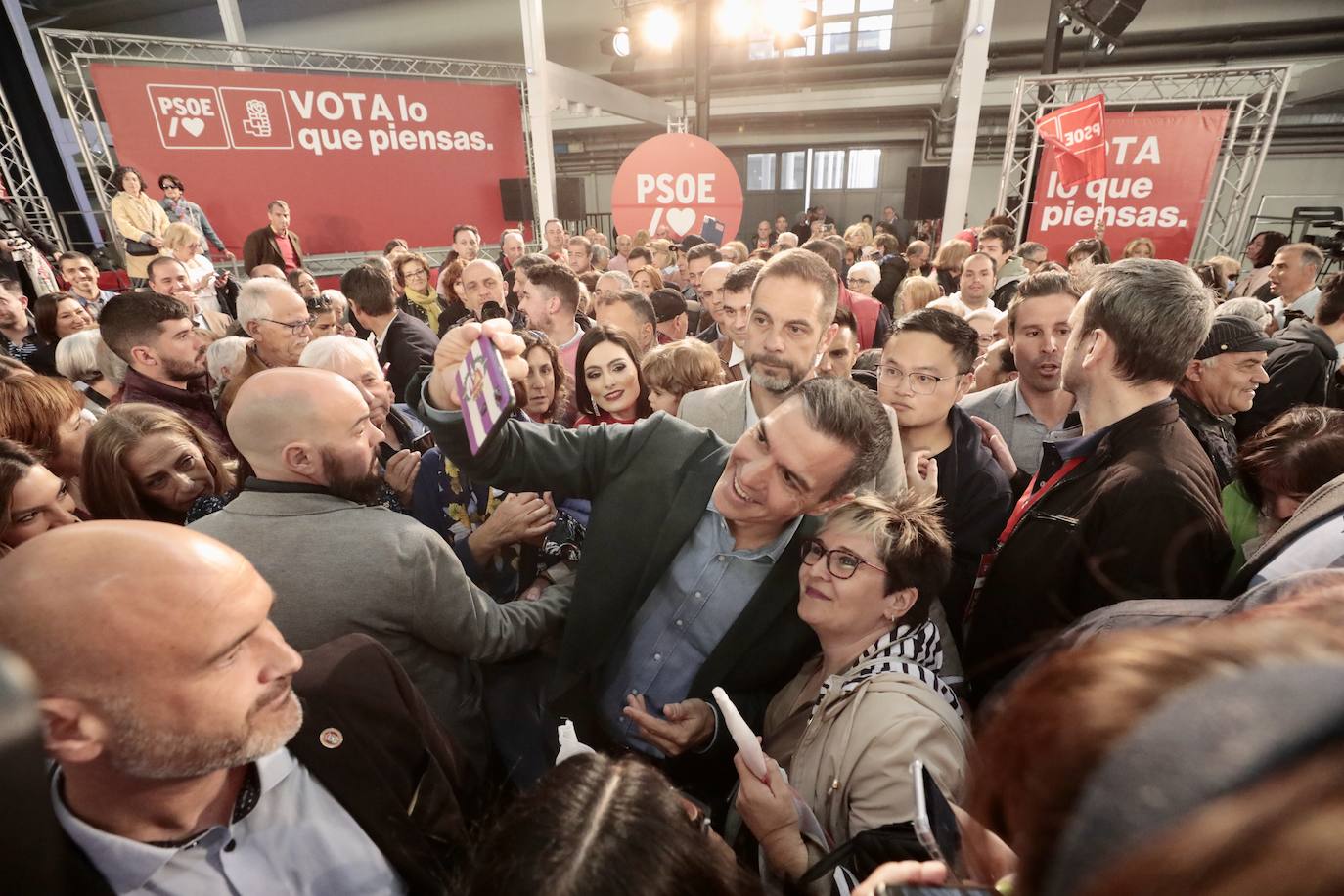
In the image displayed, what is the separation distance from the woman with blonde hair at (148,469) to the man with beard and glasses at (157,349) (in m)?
0.72

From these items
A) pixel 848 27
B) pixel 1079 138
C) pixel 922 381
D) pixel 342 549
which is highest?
pixel 848 27

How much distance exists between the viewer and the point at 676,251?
8070 mm

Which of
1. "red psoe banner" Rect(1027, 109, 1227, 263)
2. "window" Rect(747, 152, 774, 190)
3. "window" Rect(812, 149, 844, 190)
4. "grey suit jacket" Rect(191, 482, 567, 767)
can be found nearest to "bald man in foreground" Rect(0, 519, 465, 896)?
"grey suit jacket" Rect(191, 482, 567, 767)

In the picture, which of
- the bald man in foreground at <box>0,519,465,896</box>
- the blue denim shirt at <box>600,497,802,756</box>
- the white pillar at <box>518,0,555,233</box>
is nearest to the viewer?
the bald man in foreground at <box>0,519,465,896</box>

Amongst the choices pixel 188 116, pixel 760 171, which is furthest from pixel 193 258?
pixel 760 171

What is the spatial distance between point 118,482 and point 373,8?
17760mm

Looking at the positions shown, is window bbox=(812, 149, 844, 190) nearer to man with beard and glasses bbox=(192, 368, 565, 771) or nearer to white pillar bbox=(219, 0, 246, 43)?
white pillar bbox=(219, 0, 246, 43)

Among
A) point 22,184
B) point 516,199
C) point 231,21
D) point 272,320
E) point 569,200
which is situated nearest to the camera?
point 272,320

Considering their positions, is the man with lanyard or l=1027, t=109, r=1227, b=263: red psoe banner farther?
l=1027, t=109, r=1227, b=263: red psoe banner

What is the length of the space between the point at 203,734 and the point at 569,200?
53.1 feet

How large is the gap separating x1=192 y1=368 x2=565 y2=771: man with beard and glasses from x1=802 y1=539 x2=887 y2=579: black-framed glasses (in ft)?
2.94

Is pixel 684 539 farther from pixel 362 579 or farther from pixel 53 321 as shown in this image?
pixel 53 321

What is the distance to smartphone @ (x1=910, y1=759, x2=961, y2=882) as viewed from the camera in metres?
0.78

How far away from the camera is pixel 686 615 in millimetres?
1751
